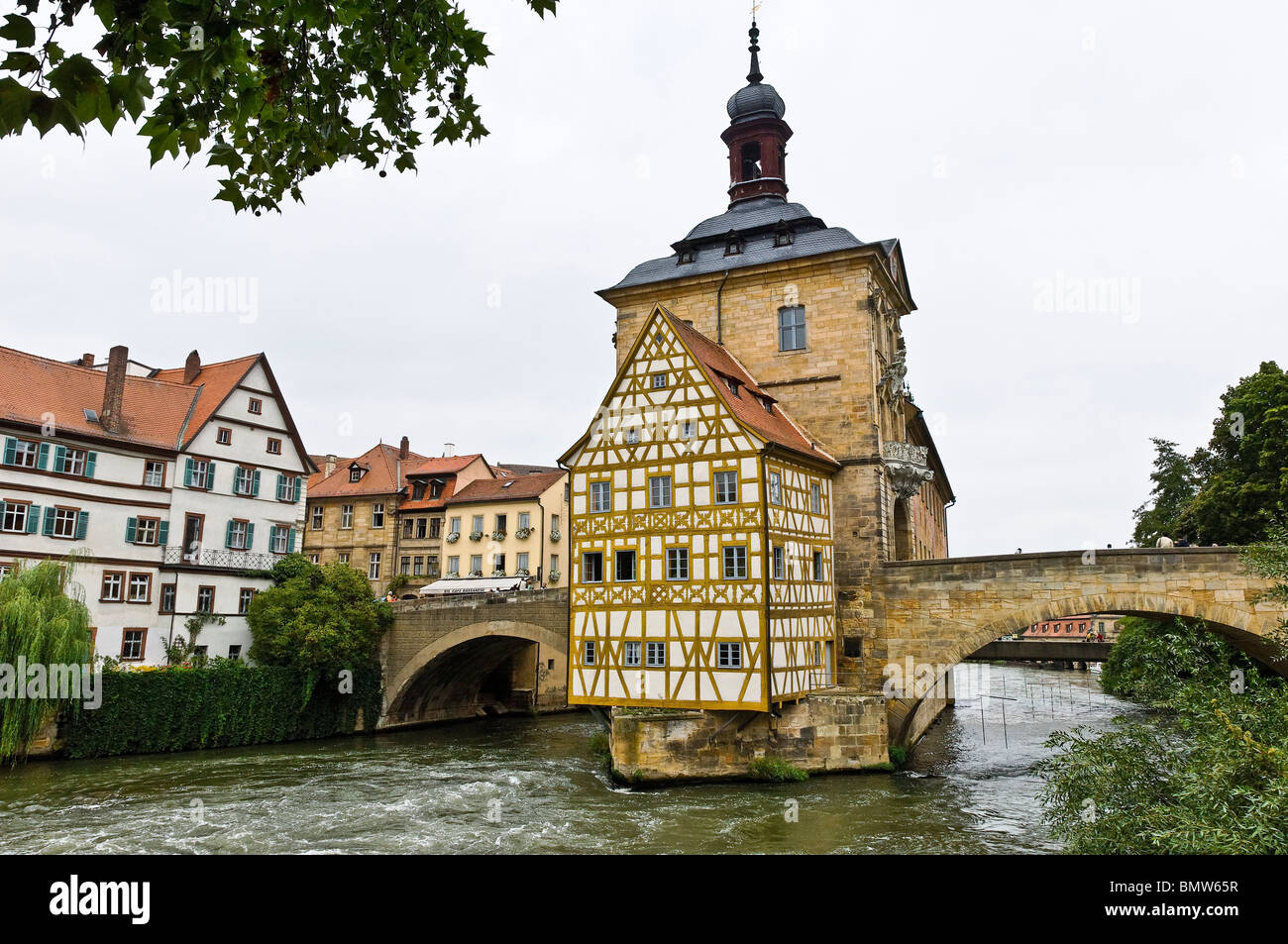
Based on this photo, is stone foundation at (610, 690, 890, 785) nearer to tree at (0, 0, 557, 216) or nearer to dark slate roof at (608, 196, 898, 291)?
dark slate roof at (608, 196, 898, 291)

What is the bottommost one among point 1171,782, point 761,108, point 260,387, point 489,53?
point 1171,782

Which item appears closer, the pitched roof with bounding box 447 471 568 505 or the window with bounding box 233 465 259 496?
the window with bounding box 233 465 259 496

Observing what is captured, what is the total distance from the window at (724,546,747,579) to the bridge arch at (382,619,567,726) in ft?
29.0

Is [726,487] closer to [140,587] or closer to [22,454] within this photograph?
[140,587]

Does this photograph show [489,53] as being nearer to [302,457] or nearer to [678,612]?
[678,612]

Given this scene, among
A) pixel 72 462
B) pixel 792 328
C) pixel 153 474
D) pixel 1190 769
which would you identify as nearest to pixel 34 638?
pixel 72 462

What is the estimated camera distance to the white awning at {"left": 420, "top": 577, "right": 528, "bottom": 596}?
3453 cm

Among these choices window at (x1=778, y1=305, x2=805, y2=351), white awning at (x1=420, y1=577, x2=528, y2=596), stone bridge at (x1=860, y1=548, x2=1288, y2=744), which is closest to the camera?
stone bridge at (x1=860, y1=548, x2=1288, y2=744)

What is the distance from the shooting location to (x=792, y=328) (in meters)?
24.2

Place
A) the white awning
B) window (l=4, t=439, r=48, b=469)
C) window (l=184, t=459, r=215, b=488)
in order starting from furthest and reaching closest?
the white awning
window (l=184, t=459, r=215, b=488)
window (l=4, t=439, r=48, b=469)

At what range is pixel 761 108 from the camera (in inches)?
1164

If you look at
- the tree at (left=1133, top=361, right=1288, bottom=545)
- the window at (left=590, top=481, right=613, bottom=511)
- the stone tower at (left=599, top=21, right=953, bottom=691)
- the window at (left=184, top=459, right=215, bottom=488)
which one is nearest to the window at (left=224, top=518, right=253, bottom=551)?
the window at (left=184, top=459, right=215, bottom=488)

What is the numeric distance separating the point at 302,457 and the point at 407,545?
1038 centimetres
